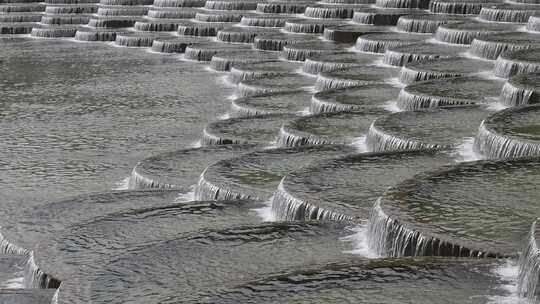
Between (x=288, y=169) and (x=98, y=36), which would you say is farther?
(x=98, y=36)

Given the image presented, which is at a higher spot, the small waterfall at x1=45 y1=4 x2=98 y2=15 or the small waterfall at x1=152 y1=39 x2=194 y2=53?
the small waterfall at x1=152 y1=39 x2=194 y2=53

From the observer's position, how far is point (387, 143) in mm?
12695

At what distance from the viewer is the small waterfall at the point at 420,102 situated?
14977mm

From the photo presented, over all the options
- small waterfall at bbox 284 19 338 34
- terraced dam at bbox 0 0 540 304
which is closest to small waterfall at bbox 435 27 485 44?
terraced dam at bbox 0 0 540 304

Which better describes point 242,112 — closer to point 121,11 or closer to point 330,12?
point 330,12

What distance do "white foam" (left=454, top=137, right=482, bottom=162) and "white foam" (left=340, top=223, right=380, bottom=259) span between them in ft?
8.52

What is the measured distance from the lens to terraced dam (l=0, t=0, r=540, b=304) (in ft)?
26.5

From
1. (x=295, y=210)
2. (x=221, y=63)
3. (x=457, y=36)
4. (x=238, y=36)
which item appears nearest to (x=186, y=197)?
(x=295, y=210)

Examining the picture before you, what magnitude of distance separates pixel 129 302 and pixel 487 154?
509 cm

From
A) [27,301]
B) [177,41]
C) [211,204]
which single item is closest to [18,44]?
[177,41]

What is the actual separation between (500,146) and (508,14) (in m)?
13.3

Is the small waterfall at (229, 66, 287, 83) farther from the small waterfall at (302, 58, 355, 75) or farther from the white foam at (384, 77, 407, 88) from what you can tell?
the white foam at (384, 77, 407, 88)

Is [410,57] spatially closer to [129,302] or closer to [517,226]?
[517,226]

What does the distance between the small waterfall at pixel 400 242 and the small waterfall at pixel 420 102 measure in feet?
19.6
